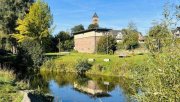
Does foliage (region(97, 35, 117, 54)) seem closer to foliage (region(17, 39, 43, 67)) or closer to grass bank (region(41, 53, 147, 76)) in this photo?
grass bank (region(41, 53, 147, 76))

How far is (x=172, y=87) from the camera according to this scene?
5895 mm

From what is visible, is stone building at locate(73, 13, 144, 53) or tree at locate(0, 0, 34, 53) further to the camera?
stone building at locate(73, 13, 144, 53)

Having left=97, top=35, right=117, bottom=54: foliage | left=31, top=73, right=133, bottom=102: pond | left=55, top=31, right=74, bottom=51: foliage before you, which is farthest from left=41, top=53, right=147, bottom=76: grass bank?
left=55, top=31, right=74, bottom=51: foliage

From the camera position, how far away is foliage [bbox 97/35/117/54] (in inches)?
2633

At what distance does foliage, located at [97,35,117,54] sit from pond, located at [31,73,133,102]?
784 inches

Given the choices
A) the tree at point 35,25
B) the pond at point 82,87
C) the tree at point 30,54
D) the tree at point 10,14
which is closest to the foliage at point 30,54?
the tree at point 30,54

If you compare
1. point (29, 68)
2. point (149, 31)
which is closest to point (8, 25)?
point (29, 68)

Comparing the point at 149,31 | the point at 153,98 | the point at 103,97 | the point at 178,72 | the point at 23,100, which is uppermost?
the point at 149,31

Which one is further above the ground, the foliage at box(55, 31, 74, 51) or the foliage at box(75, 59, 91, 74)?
the foliage at box(55, 31, 74, 51)

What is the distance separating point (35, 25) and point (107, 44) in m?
16.1

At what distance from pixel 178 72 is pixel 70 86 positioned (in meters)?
32.2

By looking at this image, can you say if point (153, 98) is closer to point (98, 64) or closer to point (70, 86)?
point (70, 86)

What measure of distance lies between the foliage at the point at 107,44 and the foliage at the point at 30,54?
16771mm

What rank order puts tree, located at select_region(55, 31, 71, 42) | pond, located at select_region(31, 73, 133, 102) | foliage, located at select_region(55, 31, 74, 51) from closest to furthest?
pond, located at select_region(31, 73, 133, 102) < foliage, located at select_region(55, 31, 74, 51) < tree, located at select_region(55, 31, 71, 42)
